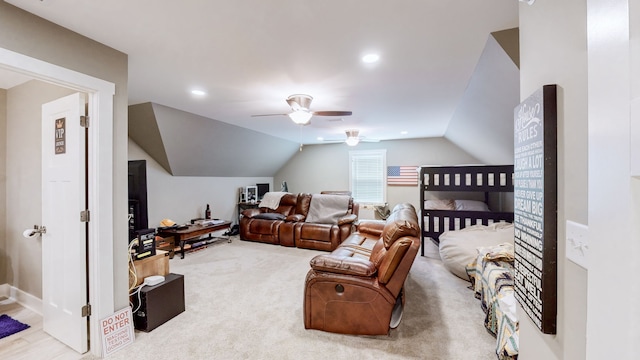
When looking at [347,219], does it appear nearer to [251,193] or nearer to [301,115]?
[301,115]

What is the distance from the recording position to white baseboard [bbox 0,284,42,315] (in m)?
2.51

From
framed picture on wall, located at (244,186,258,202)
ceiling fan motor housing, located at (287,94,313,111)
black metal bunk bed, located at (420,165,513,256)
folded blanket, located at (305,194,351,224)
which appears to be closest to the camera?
ceiling fan motor housing, located at (287,94,313,111)

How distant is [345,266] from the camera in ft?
6.93

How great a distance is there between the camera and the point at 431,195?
635cm

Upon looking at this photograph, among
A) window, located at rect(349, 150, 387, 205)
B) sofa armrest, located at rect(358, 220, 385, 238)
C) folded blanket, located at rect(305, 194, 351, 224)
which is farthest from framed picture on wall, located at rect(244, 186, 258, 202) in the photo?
sofa armrest, located at rect(358, 220, 385, 238)

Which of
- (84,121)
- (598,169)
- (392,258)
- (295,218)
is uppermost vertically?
(84,121)

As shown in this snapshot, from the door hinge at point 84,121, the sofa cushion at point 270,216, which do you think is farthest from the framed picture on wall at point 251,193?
the door hinge at point 84,121

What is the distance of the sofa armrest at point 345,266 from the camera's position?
2.08 meters

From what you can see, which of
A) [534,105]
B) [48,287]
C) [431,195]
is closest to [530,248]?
[534,105]

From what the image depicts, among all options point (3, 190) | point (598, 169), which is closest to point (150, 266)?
point (3, 190)

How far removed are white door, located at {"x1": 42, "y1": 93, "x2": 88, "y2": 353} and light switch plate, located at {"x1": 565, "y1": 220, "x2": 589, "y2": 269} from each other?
2.88 metres

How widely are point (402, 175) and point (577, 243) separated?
6064mm

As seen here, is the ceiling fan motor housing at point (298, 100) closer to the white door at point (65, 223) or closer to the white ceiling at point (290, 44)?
the white ceiling at point (290, 44)

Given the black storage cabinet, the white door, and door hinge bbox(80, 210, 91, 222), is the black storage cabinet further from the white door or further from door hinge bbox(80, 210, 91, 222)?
door hinge bbox(80, 210, 91, 222)
